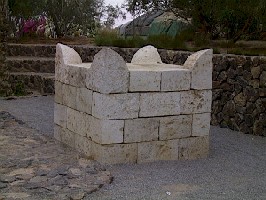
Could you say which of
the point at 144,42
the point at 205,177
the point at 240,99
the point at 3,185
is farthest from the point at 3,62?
the point at 205,177

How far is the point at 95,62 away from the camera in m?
6.43

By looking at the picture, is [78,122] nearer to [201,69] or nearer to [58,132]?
[58,132]

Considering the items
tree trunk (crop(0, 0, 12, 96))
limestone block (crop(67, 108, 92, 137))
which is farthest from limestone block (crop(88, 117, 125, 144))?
tree trunk (crop(0, 0, 12, 96))

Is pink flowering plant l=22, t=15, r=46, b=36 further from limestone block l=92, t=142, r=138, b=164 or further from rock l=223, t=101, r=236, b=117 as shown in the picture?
limestone block l=92, t=142, r=138, b=164

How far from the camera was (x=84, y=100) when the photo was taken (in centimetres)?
679

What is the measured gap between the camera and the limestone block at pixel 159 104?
6516mm

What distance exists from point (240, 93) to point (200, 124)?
2.24 meters

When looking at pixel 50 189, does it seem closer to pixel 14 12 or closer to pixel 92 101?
pixel 92 101

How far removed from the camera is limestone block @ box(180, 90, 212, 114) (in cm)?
679

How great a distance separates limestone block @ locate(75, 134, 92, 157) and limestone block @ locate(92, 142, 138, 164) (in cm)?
16

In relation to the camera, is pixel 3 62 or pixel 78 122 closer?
pixel 78 122

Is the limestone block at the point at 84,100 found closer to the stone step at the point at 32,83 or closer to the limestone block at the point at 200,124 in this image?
the limestone block at the point at 200,124

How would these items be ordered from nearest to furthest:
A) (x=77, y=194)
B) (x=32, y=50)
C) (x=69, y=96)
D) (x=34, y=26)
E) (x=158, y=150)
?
(x=77, y=194)
(x=158, y=150)
(x=69, y=96)
(x=32, y=50)
(x=34, y=26)

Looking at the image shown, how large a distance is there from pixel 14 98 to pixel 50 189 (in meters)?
7.36
